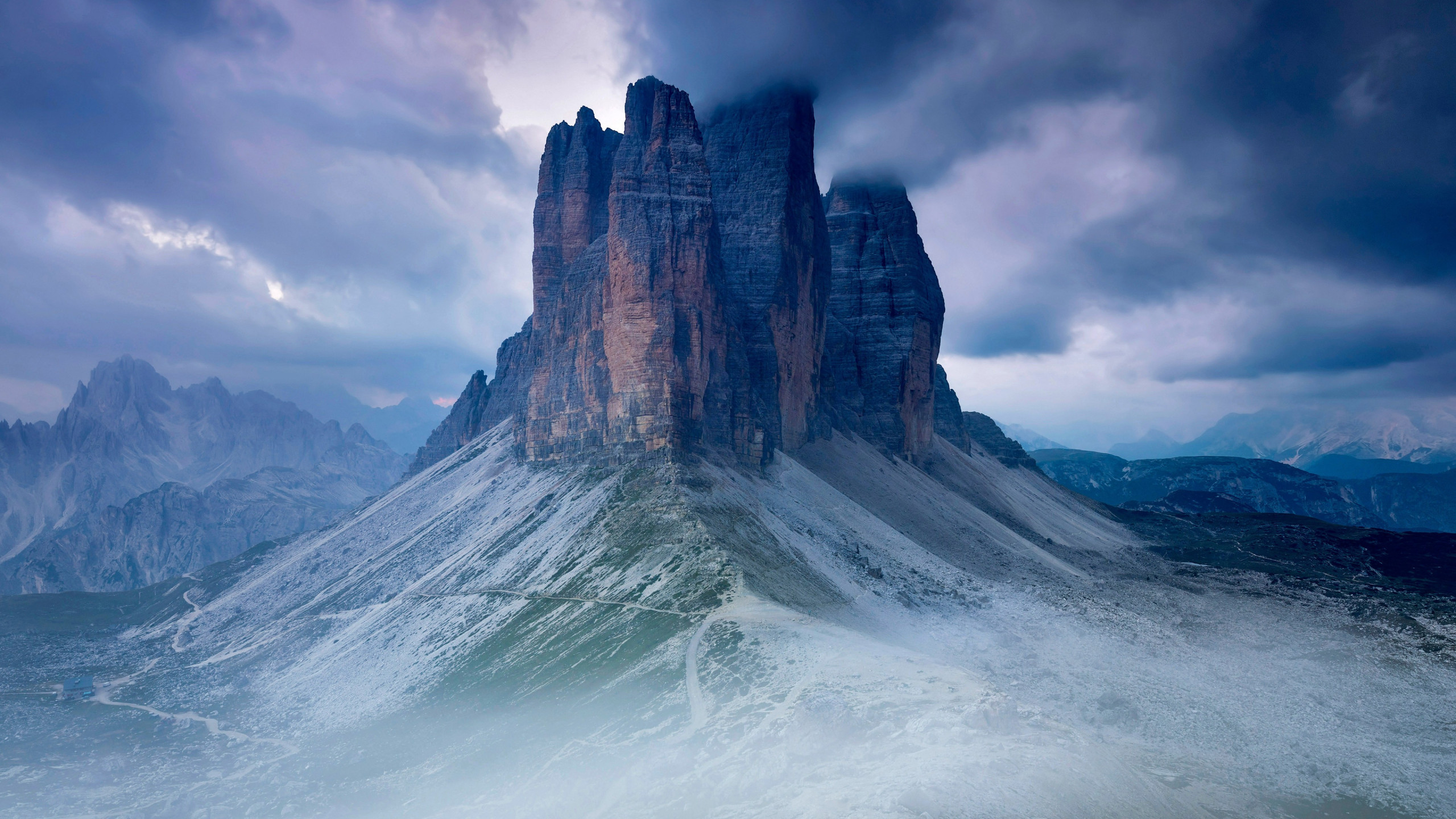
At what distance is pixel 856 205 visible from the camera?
143 metres

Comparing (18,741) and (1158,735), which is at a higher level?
(1158,735)

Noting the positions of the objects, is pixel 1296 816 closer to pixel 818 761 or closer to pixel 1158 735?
pixel 1158 735

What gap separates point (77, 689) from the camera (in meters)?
71.4

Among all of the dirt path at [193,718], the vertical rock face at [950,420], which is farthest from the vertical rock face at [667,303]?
the vertical rock face at [950,420]

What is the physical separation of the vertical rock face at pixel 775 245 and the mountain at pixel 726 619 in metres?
0.59

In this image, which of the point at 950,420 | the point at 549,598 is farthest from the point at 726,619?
the point at 950,420

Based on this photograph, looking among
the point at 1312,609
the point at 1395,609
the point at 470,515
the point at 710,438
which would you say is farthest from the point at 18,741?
the point at 1395,609

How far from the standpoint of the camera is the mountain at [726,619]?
105 feet

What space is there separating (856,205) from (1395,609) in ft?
328

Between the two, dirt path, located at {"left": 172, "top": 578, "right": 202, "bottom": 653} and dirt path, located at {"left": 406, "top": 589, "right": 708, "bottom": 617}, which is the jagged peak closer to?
dirt path, located at {"left": 406, "top": 589, "right": 708, "bottom": 617}

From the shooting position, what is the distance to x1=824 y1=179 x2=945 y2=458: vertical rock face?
127000 mm

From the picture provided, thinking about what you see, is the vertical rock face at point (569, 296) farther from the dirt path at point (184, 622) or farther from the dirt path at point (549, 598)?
the dirt path at point (184, 622)

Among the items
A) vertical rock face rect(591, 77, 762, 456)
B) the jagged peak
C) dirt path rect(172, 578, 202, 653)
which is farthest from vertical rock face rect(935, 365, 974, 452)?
dirt path rect(172, 578, 202, 653)

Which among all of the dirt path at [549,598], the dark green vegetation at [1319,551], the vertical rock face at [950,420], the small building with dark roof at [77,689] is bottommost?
the small building with dark roof at [77,689]
